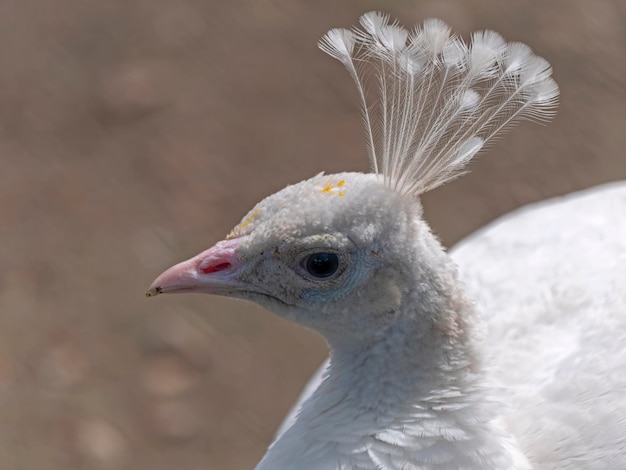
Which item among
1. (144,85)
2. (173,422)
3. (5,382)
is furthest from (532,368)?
(144,85)

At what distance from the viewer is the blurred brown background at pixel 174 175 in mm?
3523

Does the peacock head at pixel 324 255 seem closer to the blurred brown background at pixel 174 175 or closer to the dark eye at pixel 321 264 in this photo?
the dark eye at pixel 321 264

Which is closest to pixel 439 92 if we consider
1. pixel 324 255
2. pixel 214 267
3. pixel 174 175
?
pixel 324 255

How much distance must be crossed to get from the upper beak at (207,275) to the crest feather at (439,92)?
322 millimetres

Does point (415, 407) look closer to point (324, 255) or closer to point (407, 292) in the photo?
point (407, 292)

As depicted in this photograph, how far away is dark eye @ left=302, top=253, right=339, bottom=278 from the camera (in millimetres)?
1772

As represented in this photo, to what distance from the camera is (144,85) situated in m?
4.66

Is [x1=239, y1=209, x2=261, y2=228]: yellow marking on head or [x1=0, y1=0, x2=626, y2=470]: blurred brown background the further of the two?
[x1=0, y1=0, x2=626, y2=470]: blurred brown background

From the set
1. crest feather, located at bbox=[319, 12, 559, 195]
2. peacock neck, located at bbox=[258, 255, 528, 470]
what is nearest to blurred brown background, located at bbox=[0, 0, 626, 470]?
peacock neck, located at bbox=[258, 255, 528, 470]

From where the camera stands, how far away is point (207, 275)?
5.95 feet

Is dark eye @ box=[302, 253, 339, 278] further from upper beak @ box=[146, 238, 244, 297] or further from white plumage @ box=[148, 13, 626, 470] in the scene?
upper beak @ box=[146, 238, 244, 297]

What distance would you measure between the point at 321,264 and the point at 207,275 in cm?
21

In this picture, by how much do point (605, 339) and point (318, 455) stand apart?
650 mm

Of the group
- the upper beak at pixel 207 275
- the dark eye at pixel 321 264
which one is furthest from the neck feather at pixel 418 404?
the upper beak at pixel 207 275
